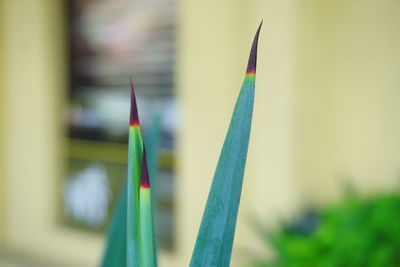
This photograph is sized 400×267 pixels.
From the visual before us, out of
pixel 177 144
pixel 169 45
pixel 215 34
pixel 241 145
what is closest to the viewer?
pixel 241 145

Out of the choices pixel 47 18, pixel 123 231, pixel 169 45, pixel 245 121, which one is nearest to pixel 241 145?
pixel 245 121

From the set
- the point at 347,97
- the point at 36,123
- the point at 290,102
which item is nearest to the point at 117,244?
Result: the point at 290,102

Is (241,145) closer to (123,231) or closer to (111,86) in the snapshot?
(123,231)

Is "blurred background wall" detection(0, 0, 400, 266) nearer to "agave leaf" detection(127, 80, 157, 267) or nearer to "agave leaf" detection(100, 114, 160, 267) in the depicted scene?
"agave leaf" detection(100, 114, 160, 267)

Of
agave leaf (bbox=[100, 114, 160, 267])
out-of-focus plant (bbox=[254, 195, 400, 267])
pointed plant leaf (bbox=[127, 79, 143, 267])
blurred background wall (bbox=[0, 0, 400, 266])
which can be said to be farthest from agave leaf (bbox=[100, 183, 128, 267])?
blurred background wall (bbox=[0, 0, 400, 266])

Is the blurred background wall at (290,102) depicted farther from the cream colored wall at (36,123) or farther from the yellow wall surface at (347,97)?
the cream colored wall at (36,123)

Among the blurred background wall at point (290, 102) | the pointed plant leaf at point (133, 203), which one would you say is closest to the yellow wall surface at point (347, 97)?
the blurred background wall at point (290, 102)

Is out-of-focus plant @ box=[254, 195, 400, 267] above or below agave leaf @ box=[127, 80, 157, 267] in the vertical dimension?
below
